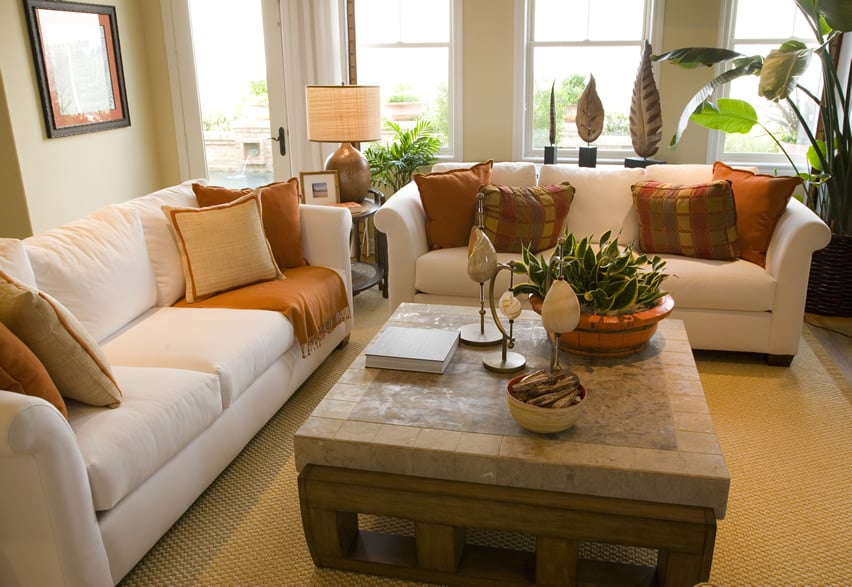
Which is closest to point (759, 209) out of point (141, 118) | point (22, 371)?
point (22, 371)

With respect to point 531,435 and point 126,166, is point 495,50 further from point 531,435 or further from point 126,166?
point 531,435

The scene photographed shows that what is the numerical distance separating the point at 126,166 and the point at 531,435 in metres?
4.11

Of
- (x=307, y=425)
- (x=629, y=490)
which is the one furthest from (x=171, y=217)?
(x=629, y=490)

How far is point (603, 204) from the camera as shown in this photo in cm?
414

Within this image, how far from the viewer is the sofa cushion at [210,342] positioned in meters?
2.70

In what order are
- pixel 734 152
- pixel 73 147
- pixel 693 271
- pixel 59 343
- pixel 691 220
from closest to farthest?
pixel 59 343 → pixel 693 271 → pixel 691 220 → pixel 73 147 → pixel 734 152

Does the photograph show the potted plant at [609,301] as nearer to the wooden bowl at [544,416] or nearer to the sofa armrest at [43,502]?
the wooden bowl at [544,416]

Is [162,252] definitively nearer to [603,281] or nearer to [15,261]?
[15,261]

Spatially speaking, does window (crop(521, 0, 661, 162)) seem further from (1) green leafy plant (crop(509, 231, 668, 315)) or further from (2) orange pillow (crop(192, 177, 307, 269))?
(1) green leafy plant (crop(509, 231, 668, 315))

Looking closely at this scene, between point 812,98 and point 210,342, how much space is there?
344 cm

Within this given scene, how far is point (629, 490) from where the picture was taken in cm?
192

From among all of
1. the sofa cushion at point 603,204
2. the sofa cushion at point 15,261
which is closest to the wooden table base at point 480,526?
the sofa cushion at point 15,261

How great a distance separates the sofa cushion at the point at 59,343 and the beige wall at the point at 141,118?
2508mm

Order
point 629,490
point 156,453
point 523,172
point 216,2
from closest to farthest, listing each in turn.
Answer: point 629,490
point 156,453
point 523,172
point 216,2
